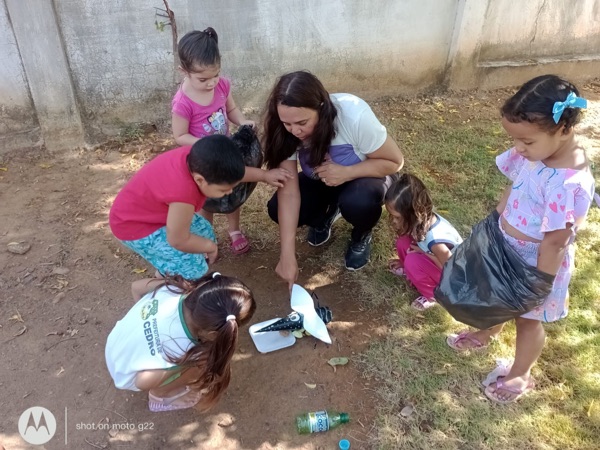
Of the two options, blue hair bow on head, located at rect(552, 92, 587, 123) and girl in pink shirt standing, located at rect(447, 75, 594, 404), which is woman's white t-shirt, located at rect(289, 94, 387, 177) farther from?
blue hair bow on head, located at rect(552, 92, 587, 123)

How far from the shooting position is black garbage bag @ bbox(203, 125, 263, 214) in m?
2.70

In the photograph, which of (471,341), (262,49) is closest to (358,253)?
(471,341)

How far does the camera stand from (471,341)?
98.2 inches

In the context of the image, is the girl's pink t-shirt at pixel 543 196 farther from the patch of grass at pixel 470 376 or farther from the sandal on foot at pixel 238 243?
the sandal on foot at pixel 238 243

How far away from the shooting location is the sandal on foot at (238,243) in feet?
10.2

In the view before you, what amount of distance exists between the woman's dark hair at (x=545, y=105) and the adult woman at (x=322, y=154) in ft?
3.12

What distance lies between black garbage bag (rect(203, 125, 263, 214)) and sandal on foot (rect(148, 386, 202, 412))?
0.98m

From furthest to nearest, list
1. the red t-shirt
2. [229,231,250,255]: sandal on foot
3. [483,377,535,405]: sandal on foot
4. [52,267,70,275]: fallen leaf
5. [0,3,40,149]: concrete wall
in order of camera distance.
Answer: [0,3,40,149]: concrete wall < [229,231,250,255]: sandal on foot < [52,267,70,275]: fallen leaf < [483,377,535,405]: sandal on foot < the red t-shirt

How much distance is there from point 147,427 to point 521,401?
1.66 m

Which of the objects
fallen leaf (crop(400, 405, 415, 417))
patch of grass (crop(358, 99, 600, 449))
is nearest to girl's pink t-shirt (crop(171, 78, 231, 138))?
patch of grass (crop(358, 99, 600, 449))

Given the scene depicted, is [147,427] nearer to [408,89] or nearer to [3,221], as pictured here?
[3,221]

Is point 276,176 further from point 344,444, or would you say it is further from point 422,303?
point 344,444

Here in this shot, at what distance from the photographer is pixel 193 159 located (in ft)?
6.75

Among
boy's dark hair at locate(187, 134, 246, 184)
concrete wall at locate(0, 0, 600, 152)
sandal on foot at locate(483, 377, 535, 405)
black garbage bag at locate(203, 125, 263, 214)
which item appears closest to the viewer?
boy's dark hair at locate(187, 134, 246, 184)
